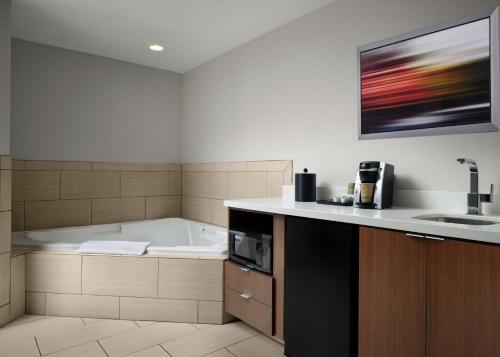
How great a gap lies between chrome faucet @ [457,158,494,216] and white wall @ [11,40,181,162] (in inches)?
126

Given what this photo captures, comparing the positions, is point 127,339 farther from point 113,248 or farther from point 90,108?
point 90,108

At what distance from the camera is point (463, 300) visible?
1.16m

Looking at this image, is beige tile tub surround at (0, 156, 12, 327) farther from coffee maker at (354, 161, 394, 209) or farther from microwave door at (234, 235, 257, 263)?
coffee maker at (354, 161, 394, 209)

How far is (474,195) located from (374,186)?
1.52 feet

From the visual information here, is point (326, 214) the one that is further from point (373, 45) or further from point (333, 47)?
point (333, 47)

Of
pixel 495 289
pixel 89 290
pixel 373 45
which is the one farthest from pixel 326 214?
pixel 89 290

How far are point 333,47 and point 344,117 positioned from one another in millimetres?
524

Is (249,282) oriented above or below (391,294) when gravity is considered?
below

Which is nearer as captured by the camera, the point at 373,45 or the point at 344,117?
the point at 373,45

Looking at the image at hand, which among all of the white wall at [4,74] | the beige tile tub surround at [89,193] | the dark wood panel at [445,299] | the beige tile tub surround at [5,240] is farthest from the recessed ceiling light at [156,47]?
the dark wood panel at [445,299]

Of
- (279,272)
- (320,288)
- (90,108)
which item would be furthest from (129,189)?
(320,288)

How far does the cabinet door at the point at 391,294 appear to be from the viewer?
128 cm

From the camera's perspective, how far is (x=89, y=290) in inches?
97.9

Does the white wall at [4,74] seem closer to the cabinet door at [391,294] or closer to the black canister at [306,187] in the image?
Result: the black canister at [306,187]
